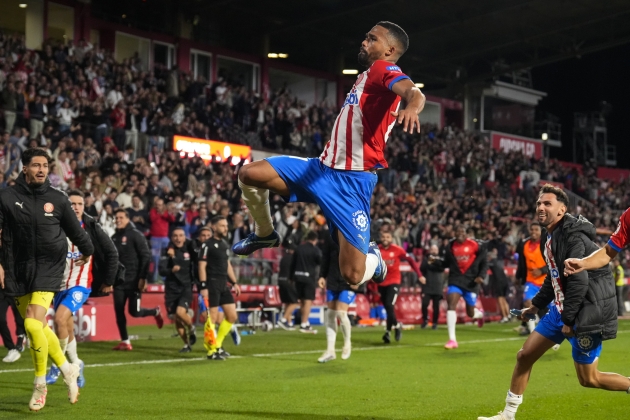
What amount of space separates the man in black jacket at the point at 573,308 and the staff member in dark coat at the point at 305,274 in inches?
482

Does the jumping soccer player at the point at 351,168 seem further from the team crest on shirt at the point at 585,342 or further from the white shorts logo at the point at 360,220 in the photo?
the team crest on shirt at the point at 585,342

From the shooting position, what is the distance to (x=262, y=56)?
38.0 m

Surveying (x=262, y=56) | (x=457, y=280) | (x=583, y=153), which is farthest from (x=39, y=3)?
(x=583, y=153)

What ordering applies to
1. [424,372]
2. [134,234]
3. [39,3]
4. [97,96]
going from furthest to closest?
1. [39,3]
2. [97,96]
3. [134,234]
4. [424,372]

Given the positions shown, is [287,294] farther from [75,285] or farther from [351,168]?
[351,168]

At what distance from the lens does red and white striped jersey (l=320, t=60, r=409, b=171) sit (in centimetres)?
762

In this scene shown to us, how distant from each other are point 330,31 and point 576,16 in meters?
10.2

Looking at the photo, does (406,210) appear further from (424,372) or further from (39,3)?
(424,372)

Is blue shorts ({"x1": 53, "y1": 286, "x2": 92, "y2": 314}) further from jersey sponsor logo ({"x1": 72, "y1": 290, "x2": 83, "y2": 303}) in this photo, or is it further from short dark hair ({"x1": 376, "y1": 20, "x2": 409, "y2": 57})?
short dark hair ({"x1": 376, "y1": 20, "x2": 409, "y2": 57})

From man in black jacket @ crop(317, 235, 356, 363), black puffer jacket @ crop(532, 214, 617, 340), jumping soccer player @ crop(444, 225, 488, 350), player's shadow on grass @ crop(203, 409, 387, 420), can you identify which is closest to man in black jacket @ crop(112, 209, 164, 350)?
man in black jacket @ crop(317, 235, 356, 363)

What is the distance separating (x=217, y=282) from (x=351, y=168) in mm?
7458

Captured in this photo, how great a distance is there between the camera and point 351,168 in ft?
25.5

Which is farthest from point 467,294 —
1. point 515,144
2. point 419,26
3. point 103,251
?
point 515,144

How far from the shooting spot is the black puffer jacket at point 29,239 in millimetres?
8562
